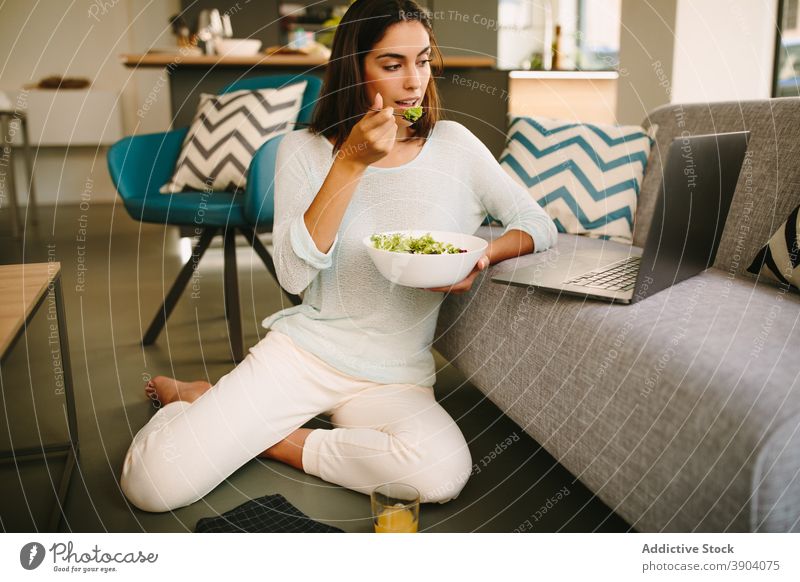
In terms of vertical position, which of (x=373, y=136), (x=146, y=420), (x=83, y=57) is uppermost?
(x=83, y=57)

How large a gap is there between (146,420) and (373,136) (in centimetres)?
99

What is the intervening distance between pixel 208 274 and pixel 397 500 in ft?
7.55

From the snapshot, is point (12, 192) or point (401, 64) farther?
point (12, 192)

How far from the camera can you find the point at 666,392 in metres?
0.90

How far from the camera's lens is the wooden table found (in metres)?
1.01

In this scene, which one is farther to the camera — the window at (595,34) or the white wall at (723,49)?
the window at (595,34)

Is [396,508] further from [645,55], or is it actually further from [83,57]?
[83,57]

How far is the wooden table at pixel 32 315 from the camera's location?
1.01 m

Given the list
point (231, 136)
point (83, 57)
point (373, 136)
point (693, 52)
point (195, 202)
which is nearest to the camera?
point (373, 136)

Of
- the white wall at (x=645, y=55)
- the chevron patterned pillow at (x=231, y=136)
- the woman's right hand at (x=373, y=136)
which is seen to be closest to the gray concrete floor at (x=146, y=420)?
the chevron patterned pillow at (x=231, y=136)

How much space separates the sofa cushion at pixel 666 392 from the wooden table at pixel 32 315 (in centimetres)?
81

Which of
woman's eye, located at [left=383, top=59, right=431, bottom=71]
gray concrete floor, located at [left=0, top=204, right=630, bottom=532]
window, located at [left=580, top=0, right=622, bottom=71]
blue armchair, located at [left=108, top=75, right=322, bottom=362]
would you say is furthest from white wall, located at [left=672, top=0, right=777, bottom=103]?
window, located at [left=580, top=0, right=622, bottom=71]

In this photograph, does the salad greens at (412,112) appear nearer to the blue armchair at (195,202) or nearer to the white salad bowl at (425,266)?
the white salad bowl at (425,266)

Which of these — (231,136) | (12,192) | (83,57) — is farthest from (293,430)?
(83,57)
